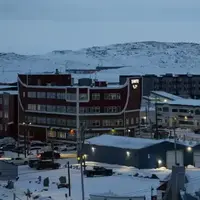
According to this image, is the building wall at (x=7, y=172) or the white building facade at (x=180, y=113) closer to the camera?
the building wall at (x=7, y=172)

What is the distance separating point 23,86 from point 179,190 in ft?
95.9

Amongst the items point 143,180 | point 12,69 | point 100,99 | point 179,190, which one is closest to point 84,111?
point 100,99

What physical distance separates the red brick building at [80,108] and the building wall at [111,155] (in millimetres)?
9082

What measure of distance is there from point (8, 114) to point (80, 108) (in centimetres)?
704

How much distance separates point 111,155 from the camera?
28.3 m

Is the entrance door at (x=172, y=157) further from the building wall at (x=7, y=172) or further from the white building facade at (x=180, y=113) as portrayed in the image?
the white building facade at (x=180, y=113)

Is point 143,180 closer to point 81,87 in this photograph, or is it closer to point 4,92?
point 81,87

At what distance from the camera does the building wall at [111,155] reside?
89.1 ft

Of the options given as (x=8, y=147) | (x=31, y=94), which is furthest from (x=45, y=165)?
(x=31, y=94)

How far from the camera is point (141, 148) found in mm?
27188

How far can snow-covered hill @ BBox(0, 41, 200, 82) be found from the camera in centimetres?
14525

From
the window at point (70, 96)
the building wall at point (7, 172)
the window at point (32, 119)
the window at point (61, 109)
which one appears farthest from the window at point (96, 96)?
the building wall at point (7, 172)

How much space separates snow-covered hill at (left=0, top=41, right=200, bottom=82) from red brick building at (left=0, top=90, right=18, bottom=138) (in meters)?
82.9

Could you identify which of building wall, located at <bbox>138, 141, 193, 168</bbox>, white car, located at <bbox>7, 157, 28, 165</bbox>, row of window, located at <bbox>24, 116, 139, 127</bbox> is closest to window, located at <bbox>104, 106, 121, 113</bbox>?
row of window, located at <bbox>24, 116, 139, 127</bbox>
